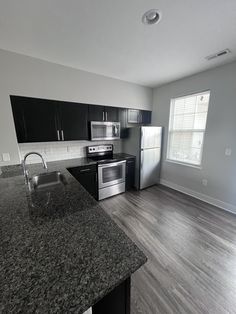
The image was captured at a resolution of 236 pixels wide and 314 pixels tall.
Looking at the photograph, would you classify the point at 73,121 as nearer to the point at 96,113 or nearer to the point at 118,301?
the point at 96,113

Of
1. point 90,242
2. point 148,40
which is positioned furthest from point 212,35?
point 90,242

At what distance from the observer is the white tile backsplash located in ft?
8.16

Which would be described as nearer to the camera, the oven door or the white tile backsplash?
the white tile backsplash

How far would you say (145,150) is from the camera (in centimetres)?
320

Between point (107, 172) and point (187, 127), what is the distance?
2.11 metres

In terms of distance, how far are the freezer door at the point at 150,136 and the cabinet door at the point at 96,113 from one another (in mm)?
943

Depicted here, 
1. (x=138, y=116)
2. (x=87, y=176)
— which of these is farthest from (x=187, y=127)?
(x=87, y=176)

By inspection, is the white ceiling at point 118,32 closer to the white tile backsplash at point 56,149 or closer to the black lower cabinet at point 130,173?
the white tile backsplash at point 56,149

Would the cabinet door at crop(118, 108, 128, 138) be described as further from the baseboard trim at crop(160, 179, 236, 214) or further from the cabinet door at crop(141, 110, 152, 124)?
the baseboard trim at crop(160, 179, 236, 214)

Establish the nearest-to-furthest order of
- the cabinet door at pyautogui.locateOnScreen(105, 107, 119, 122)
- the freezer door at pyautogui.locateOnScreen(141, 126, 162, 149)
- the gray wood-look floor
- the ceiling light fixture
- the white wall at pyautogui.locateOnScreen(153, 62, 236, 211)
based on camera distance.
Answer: the gray wood-look floor < the ceiling light fixture < the white wall at pyautogui.locateOnScreen(153, 62, 236, 211) < the cabinet door at pyautogui.locateOnScreen(105, 107, 119, 122) < the freezer door at pyautogui.locateOnScreen(141, 126, 162, 149)

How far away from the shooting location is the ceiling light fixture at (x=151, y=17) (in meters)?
1.34

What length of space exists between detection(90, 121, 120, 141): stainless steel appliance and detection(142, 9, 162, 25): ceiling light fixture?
1724 mm

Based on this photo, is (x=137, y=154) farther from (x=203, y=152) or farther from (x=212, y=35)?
(x=212, y=35)

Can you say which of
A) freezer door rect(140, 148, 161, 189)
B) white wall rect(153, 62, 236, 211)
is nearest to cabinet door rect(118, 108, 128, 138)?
freezer door rect(140, 148, 161, 189)
